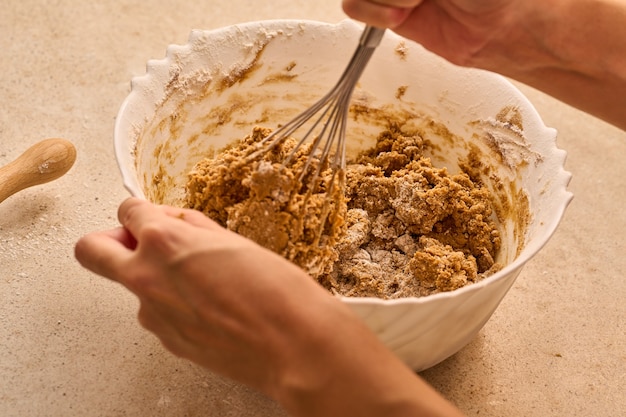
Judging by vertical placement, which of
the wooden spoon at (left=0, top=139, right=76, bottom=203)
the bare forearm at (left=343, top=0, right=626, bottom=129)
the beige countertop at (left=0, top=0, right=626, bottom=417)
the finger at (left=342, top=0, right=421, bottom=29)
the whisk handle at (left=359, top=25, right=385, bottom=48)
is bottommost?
the beige countertop at (left=0, top=0, right=626, bottom=417)

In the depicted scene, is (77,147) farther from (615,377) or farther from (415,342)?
(615,377)

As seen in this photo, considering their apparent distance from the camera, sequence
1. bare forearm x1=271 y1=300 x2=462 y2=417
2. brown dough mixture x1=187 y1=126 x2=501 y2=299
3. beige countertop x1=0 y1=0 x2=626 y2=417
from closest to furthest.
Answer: bare forearm x1=271 y1=300 x2=462 y2=417, brown dough mixture x1=187 y1=126 x2=501 y2=299, beige countertop x1=0 y1=0 x2=626 y2=417

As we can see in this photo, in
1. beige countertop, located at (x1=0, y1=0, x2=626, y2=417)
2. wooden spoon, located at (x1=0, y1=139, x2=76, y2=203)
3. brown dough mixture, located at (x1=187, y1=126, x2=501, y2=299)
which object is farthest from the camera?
wooden spoon, located at (x1=0, y1=139, x2=76, y2=203)

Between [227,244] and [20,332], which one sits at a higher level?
[227,244]

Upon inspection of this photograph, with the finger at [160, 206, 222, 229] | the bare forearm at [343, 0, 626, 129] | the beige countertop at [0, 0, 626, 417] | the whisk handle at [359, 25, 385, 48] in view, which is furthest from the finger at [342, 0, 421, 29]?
the beige countertop at [0, 0, 626, 417]

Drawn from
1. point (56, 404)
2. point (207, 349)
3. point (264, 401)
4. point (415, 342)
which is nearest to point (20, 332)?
point (56, 404)

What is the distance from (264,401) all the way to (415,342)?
0.79 ft

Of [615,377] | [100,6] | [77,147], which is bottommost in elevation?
[615,377]

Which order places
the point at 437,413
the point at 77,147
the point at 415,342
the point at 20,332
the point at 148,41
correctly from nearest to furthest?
1. the point at 437,413
2. the point at 415,342
3. the point at 20,332
4. the point at 77,147
5. the point at 148,41

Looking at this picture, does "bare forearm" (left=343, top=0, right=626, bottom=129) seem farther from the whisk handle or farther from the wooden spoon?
the wooden spoon

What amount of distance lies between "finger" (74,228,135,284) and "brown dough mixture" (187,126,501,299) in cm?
19

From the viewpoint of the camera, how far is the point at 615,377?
1056 mm

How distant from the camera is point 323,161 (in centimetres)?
89

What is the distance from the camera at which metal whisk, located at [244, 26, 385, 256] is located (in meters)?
0.80
